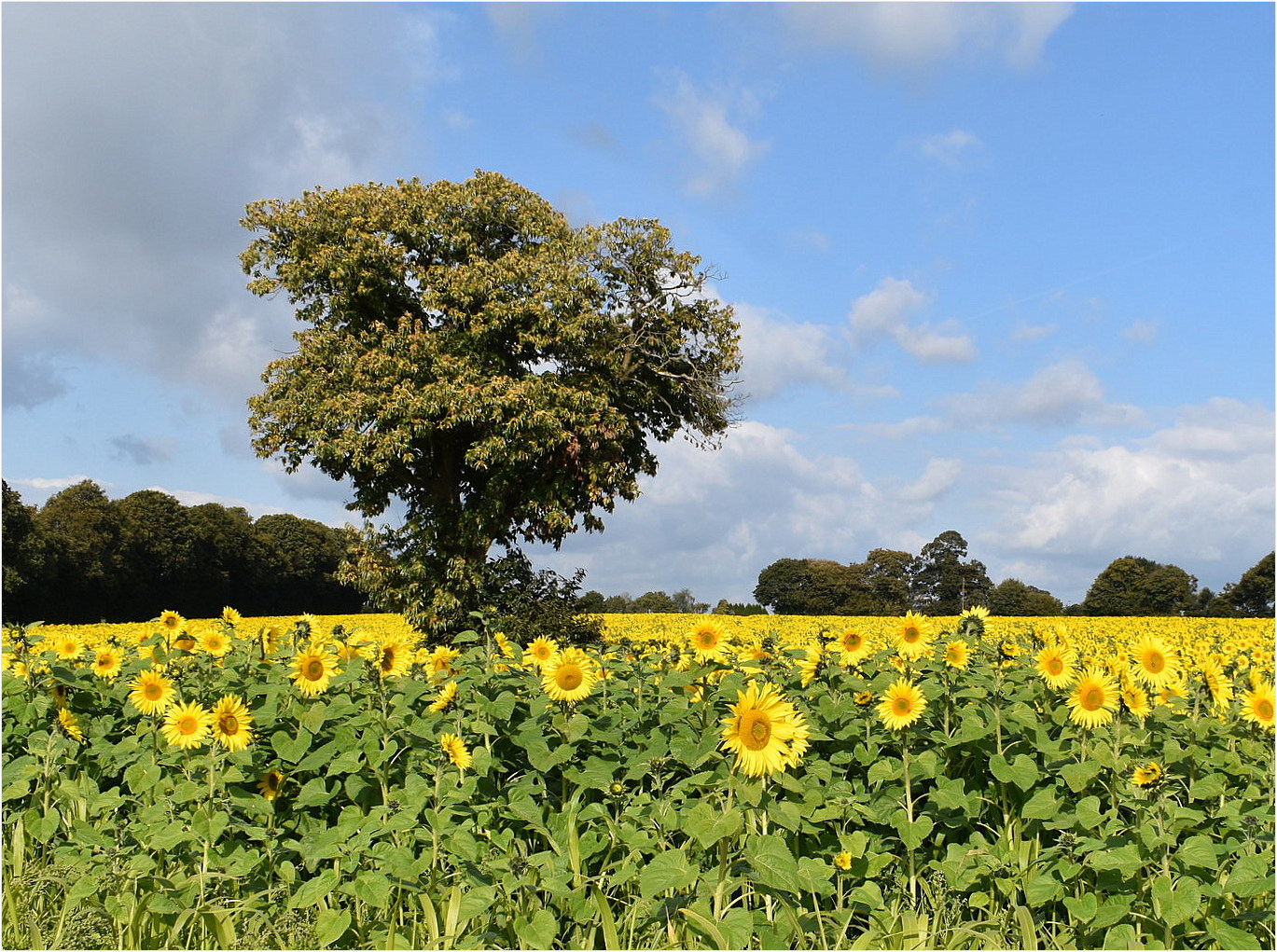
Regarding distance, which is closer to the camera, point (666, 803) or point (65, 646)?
point (666, 803)

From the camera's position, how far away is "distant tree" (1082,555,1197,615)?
4638 centimetres

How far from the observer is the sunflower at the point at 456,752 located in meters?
4.13

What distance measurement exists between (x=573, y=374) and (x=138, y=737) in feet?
44.0

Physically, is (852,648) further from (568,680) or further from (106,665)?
(106,665)

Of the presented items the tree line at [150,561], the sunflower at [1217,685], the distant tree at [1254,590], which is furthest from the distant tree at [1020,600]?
the sunflower at [1217,685]

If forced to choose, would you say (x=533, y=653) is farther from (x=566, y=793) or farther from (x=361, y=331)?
(x=361, y=331)

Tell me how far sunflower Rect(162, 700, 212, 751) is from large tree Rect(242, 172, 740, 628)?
37.9ft

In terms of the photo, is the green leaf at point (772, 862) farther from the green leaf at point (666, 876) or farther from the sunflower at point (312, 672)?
the sunflower at point (312, 672)

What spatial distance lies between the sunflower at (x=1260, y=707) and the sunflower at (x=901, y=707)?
1569 millimetres

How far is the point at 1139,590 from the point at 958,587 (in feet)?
29.9

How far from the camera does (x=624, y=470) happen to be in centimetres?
1805

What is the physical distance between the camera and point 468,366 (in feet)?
55.7

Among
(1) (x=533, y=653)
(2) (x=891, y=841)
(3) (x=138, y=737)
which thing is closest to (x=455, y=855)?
(1) (x=533, y=653)

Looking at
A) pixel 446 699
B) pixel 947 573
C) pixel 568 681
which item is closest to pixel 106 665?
pixel 446 699
